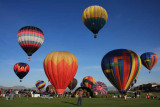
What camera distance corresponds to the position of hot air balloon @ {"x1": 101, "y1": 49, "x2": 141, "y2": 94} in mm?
33938

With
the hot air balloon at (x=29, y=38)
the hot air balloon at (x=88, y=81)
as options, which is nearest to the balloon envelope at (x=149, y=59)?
the hot air balloon at (x=88, y=81)

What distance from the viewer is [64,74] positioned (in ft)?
118

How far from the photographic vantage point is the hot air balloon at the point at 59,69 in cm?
3559

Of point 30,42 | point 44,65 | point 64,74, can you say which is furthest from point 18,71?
point 64,74

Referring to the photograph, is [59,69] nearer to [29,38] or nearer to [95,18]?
[29,38]

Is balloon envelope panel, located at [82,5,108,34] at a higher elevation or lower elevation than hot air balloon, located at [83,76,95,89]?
higher

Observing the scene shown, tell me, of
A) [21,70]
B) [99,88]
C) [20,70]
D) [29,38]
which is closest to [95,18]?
[29,38]

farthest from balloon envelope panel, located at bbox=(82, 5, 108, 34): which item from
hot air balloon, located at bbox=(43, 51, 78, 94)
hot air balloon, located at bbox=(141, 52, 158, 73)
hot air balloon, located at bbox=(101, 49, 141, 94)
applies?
hot air balloon, located at bbox=(141, 52, 158, 73)

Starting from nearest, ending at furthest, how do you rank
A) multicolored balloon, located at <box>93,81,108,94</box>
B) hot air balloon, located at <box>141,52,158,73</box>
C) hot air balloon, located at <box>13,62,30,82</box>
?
multicolored balloon, located at <box>93,81,108,94</box> → hot air balloon, located at <box>141,52,158,73</box> → hot air balloon, located at <box>13,62,30,82</box>

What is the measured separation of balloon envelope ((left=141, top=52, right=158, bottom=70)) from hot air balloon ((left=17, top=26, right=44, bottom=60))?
32.2 meters

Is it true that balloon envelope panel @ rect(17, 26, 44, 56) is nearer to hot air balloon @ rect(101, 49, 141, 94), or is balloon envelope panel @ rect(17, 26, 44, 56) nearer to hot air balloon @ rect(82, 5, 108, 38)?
hot air balloon @ rect(82, 5, 108, 38)

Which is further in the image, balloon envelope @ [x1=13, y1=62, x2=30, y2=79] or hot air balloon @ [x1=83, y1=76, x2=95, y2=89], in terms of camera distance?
hot air balloon @ [x1=83, y1=76, x2=95, y2=89]

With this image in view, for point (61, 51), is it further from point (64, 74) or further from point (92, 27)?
point (92, 27)

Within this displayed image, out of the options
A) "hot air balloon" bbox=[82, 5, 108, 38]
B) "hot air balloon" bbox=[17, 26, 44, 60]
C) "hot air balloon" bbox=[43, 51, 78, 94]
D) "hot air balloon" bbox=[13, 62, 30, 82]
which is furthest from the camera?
"hot air balloon" bbox=[13, 62, 30, 82]
